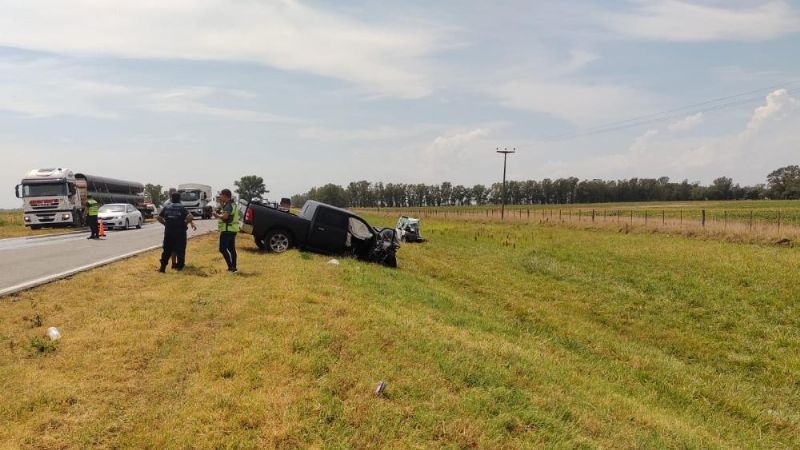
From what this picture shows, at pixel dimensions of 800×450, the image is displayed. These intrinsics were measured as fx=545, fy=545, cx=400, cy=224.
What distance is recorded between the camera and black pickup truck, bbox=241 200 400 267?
49.1ft

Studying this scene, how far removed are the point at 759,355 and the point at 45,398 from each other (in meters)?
13.2

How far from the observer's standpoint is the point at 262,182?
448 ft

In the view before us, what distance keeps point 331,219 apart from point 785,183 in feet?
450

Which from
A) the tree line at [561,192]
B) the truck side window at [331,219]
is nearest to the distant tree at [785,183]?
the tree line at [561,192]

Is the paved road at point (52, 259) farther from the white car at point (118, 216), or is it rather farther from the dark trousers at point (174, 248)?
the white car at point (118, 216)

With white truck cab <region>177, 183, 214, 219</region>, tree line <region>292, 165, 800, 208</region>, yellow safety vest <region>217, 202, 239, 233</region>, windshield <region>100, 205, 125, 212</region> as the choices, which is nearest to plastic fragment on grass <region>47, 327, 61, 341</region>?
yellow safety vest <region>217, 202, 239, 233</region>

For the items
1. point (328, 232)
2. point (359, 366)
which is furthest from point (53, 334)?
point (328, 232)

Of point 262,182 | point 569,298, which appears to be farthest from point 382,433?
point 262,182

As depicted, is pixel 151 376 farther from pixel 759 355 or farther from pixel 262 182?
pixel 262 182

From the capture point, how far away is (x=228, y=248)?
11375 mm

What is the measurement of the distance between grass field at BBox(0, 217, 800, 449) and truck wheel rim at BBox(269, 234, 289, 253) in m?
0.69

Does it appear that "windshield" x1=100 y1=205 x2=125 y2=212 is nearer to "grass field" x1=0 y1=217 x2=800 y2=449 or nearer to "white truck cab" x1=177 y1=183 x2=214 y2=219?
"white truck cab" x1=177 y1=183 x2=214 y2=219

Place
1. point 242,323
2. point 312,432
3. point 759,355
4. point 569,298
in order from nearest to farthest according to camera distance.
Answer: point 312,432, point 242,323, point 759,355, point 569,298

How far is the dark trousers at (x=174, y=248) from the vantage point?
11148mm
